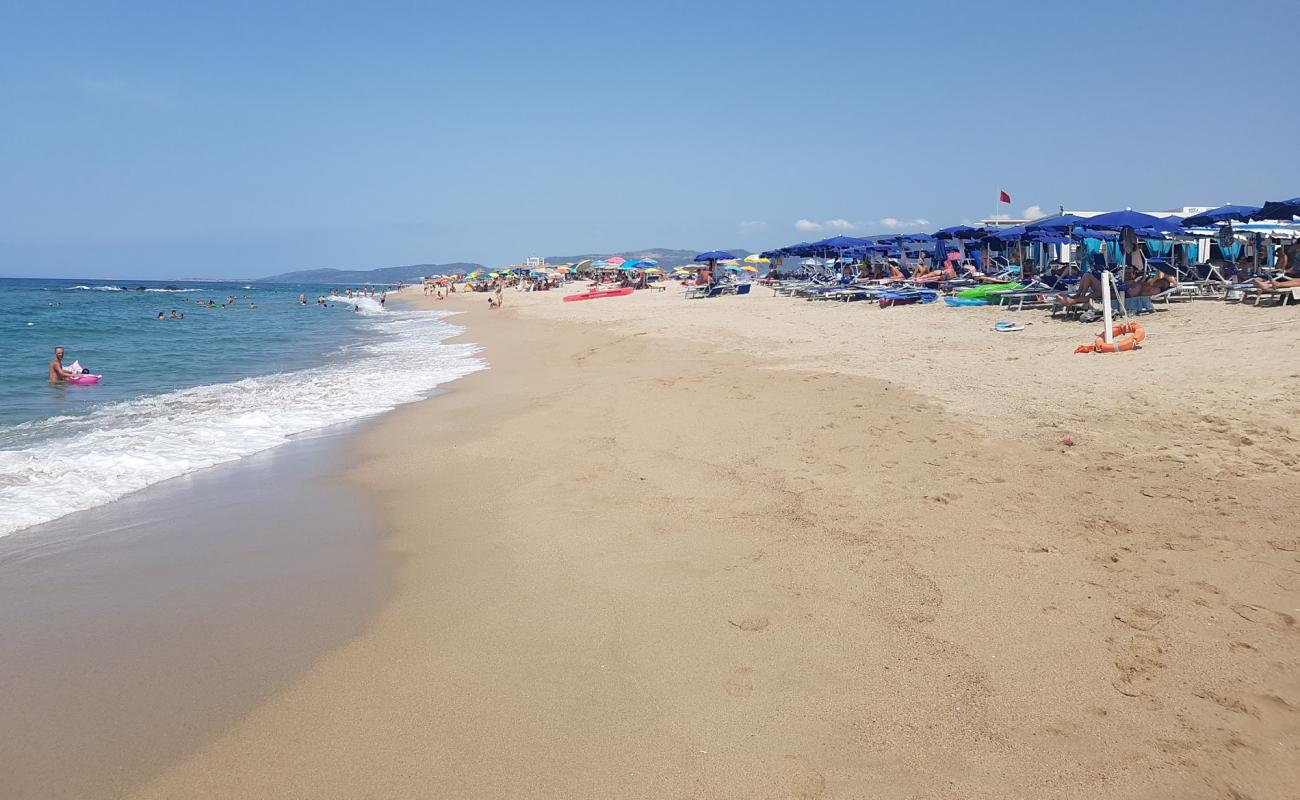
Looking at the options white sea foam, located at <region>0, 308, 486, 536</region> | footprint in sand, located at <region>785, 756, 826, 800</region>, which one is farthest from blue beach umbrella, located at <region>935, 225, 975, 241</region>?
footprint in sand, located at <region>785, 756, 826, 800</region>

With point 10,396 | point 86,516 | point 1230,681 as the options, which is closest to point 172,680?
point 86,516

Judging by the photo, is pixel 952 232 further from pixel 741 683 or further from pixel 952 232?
pixel 741 683

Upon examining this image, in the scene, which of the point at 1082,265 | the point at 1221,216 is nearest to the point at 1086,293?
the point at 1221,216

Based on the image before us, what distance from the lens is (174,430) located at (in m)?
8.54

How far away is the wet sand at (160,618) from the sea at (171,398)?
0.74 metres

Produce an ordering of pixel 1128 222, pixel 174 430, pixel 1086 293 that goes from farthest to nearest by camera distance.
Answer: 1. pixel 1128 222
2. pixel 1086 293
3. pixel 174 430

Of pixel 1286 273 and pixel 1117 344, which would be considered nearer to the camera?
pixel 1117 344

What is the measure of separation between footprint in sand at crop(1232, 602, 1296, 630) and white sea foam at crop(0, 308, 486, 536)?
23.7ft

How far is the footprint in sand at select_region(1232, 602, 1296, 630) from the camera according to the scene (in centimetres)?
322

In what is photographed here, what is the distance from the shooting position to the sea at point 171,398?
658 centimetres

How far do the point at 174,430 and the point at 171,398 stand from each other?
333 centimetres

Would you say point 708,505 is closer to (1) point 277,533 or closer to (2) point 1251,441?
(1) point 277,533

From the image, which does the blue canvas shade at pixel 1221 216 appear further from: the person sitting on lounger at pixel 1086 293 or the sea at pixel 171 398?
the sea at pixel 171 398

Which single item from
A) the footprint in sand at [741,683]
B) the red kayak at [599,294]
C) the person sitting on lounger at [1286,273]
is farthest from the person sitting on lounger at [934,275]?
the footprint in sand at [741,683]
